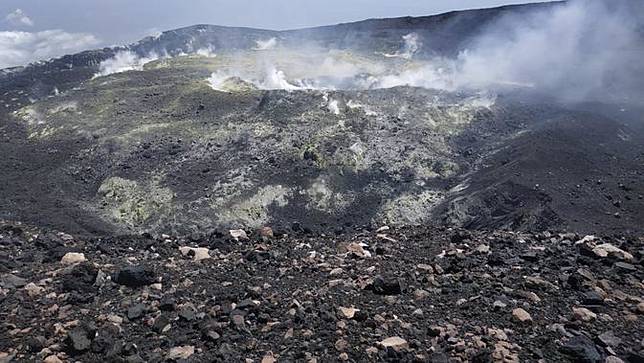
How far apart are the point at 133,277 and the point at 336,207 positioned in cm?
919

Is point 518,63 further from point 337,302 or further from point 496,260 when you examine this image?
point 337,302

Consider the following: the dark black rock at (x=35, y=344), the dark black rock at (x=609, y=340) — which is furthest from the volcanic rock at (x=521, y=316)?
the dark black rock at (x=35, y=344)

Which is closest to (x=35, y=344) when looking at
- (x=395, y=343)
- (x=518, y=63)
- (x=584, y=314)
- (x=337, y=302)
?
(x=337, y=302)

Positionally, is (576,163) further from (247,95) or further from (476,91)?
(247,95)

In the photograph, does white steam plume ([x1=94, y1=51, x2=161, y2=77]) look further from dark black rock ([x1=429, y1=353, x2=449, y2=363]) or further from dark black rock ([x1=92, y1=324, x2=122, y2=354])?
dark black rock ([x1=429, y1=353, x2=449, y2=363])

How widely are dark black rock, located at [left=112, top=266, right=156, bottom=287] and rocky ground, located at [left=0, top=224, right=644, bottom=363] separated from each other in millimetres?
21

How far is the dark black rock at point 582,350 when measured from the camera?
549 centimetres

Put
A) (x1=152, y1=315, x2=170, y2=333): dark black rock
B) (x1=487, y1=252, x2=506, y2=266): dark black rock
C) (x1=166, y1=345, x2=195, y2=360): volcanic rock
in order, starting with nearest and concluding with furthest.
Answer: (x1=166, y1=345, x2=195, y2=360): volcanic rock, (x1=152, y1=315, x2=170, y2=333): dark black rock, (x1=487, y1=252, x2=506, y2=266): dark black rock

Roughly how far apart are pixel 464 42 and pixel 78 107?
3290cm

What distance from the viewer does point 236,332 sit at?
20.6 ft

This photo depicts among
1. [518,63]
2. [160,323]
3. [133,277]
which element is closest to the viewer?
[160,323]

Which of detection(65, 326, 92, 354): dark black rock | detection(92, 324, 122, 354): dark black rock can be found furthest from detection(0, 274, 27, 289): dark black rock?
detection(92, 324, 122, 354): dark black rock

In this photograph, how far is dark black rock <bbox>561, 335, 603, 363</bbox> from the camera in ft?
18.0

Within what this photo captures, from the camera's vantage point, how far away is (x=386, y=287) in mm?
7145
